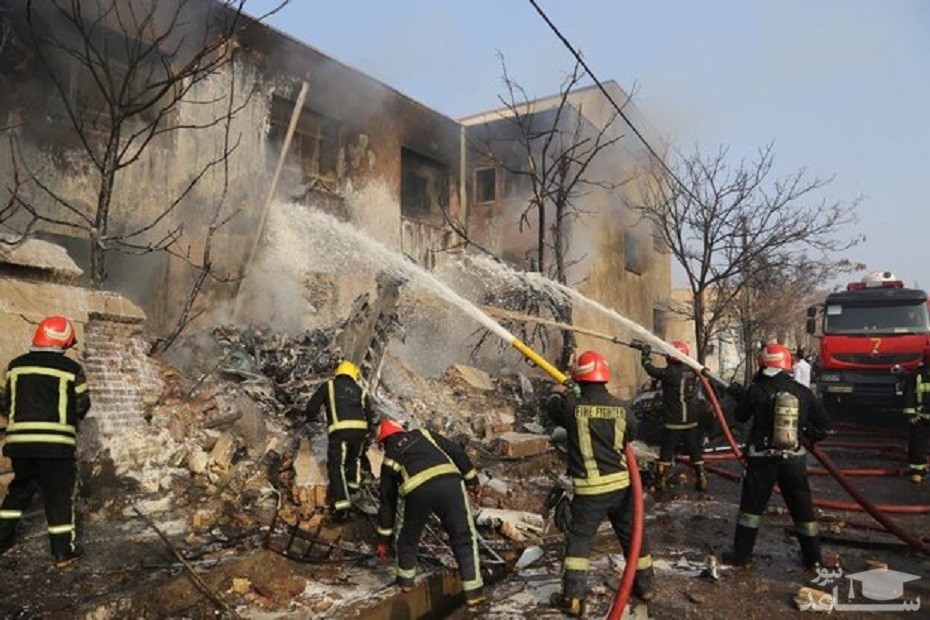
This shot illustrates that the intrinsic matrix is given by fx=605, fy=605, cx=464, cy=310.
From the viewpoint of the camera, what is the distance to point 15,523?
14.6ft

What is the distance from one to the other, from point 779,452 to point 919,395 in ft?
15.5

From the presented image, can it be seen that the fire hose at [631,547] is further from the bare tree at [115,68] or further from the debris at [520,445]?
the bare tree at [115,68]

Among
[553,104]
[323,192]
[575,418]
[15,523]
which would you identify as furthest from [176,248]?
[553,104]

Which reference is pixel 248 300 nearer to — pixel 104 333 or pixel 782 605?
pixel 104 333

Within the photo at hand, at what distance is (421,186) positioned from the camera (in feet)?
50.3

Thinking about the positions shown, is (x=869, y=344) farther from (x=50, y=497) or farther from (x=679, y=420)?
(x=50, y=497)

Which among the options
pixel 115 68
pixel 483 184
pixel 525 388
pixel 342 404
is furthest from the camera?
pixel 483 184

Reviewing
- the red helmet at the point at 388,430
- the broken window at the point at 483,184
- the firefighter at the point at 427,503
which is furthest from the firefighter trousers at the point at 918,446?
the broken window at the point at 483,184

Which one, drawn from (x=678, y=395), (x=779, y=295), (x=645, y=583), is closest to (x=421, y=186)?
(x=678, y=395)

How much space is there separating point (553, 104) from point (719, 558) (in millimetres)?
15826

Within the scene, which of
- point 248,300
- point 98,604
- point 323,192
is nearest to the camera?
point 98,604

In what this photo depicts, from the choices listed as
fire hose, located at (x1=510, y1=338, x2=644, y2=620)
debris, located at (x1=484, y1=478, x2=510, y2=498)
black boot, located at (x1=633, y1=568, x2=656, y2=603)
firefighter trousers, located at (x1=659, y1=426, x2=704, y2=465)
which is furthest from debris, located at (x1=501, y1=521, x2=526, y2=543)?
firefighter trousers, located at (x1=659, y1=426, x2=704, y2=465)

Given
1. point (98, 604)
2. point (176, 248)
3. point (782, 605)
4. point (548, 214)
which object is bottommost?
point (782, 605)

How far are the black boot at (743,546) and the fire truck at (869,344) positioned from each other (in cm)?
834
